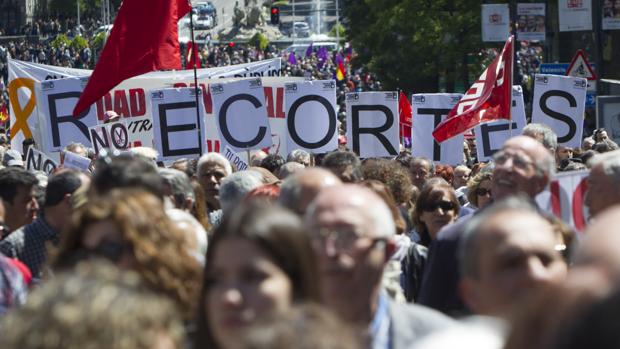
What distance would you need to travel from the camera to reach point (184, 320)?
4.34 metres

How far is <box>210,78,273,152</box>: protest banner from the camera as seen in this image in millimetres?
14457

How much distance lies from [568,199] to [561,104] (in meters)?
8.21

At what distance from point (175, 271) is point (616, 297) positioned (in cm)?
209

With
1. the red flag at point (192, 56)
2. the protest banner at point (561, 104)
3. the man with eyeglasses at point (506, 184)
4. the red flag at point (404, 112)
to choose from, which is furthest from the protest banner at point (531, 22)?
the man with eyeglasses at point (506, 184)

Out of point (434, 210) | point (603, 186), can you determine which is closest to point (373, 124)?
point (434, 210)

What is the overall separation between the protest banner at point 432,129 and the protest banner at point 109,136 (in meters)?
3.00

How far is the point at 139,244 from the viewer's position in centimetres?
422

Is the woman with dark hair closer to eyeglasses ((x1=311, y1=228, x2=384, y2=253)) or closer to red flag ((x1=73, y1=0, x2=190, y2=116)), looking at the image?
eyeglasses ((x1=311, y1=228, x2=384, y2=253))

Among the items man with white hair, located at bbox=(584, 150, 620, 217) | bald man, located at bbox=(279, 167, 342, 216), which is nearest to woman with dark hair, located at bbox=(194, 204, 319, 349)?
bald man, located at bbox=(279, 167, 342, 216)

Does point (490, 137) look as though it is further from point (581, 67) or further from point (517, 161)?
point (517, 161)

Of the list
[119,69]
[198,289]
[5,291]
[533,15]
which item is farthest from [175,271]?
[533,15]

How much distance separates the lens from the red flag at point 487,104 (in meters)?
12.9

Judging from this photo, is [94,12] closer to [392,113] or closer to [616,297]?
[392,113]

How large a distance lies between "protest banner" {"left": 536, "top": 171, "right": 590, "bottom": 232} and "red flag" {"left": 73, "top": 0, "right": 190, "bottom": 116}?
695 centimetres
